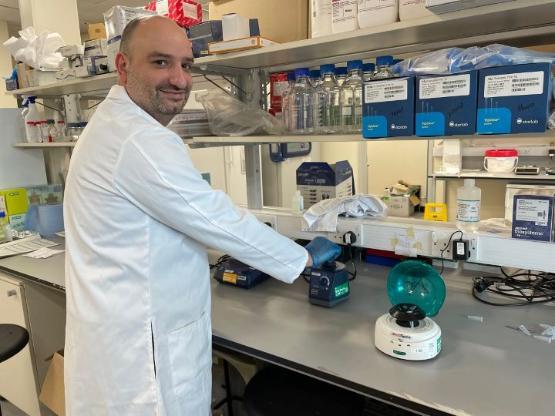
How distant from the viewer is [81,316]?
1.16 metres

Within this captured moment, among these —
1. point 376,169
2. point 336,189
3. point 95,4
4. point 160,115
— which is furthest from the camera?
point 376,169

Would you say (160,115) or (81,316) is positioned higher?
(160,115)

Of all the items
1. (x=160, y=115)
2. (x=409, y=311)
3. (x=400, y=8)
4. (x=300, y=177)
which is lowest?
(x=409, y=311)

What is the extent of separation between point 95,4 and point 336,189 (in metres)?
4.55

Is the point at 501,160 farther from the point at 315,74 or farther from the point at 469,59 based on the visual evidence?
the point at 469,59

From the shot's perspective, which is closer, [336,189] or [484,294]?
[484,294]

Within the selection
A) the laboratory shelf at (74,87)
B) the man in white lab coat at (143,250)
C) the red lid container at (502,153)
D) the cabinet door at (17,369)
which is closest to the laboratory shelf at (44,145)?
the laboratory shelf at (74,87)

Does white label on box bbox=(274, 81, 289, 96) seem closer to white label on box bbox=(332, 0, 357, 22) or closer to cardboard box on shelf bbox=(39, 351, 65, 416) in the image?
white label on box bbox=(332, 0, 357, 22)

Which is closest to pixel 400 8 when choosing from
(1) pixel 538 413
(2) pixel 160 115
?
(2) pixel 160 115

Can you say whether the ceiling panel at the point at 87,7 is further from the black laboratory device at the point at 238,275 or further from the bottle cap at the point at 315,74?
the black laboratory device at the point at 238,275

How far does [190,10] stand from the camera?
1.83m

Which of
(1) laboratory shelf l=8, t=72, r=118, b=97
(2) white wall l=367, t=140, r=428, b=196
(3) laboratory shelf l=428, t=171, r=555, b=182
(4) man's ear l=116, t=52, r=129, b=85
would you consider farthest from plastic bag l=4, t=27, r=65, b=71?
(2) white wall l=367, t=140, r=428, b=196

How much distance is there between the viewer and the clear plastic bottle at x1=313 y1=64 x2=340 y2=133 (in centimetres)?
161

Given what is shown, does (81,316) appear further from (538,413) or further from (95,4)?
(95,4)
